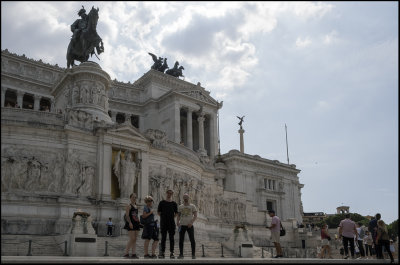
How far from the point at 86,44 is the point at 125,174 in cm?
1413

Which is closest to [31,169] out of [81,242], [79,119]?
[79,119]

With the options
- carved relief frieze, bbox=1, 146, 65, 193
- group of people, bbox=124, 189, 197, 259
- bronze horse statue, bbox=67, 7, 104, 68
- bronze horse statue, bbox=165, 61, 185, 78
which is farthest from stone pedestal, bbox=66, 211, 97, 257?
bronze horse statue, bbox=165, 61, 185, 78

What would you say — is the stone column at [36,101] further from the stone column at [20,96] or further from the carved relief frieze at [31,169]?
the carved relief frieze at [31,169]

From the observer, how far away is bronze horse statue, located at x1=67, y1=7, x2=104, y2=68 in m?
36.8

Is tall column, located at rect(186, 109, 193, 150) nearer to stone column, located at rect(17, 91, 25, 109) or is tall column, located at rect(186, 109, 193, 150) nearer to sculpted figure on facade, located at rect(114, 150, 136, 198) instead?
stone column, located at rect(17, 91, 25, 109)

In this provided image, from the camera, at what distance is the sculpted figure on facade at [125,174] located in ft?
90.7

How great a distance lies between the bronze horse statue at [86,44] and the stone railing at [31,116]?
1069 cm

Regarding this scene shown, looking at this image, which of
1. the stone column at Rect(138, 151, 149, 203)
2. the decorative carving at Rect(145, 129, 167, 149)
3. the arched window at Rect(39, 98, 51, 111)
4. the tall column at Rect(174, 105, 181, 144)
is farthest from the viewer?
the tall column at Rect(174, 105, 181, 144)

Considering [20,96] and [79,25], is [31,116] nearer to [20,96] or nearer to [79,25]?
[79,25]

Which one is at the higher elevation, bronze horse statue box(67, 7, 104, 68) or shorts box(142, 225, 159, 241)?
bronze horse statue box(67, 7, 104, 68)

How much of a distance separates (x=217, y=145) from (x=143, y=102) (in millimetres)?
13292

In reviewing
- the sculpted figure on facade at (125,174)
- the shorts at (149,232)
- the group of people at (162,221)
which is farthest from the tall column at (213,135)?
the shorts at (149,232)

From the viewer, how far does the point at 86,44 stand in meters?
36.9

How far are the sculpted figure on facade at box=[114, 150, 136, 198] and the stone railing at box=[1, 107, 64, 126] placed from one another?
4.14 meters
